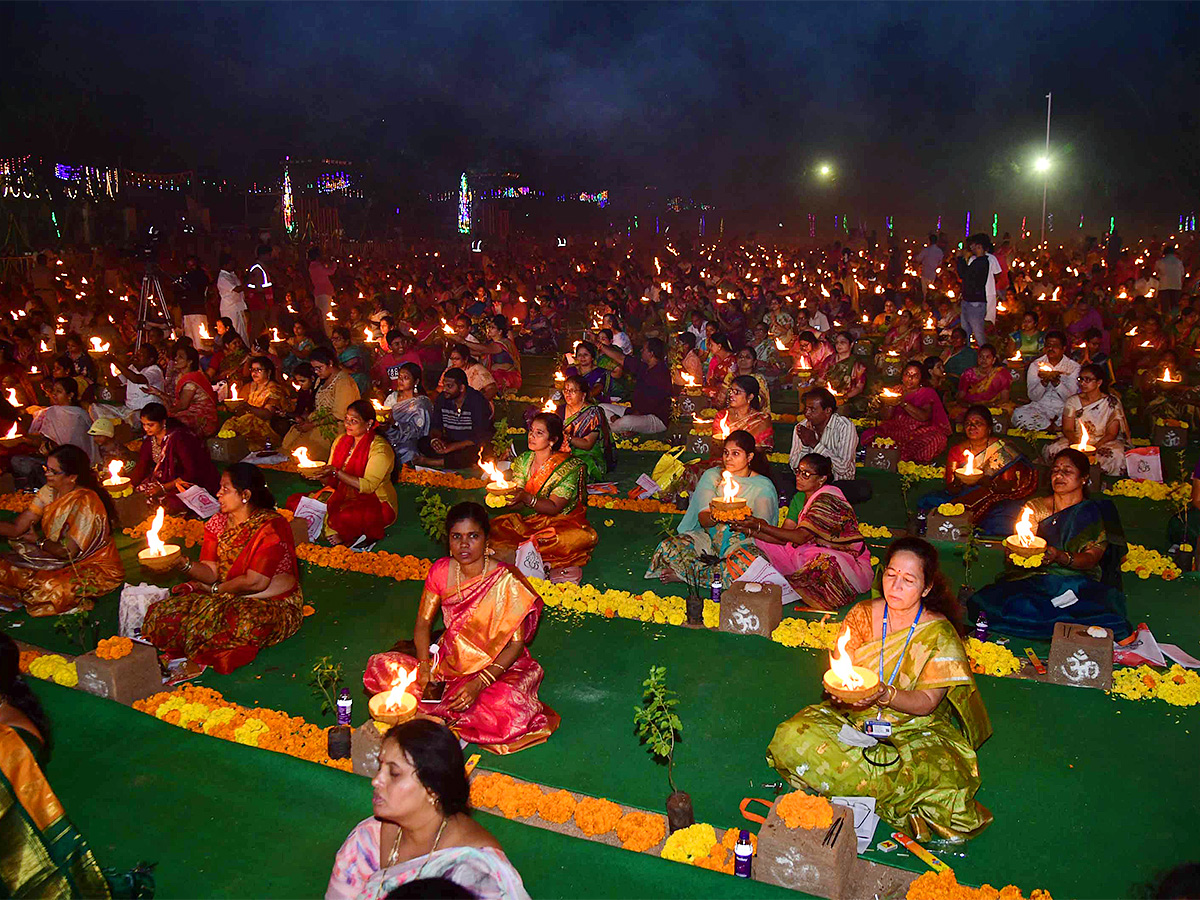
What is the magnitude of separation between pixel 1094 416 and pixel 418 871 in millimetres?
7566

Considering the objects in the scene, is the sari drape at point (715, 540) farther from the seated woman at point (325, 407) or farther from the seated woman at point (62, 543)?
the seated woman at point (325, 407)

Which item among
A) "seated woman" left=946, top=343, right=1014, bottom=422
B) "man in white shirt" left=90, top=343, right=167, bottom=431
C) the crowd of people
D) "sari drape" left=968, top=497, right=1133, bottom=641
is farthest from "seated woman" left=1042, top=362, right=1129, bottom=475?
"man in white shirt" left=90, top=343, right=167, bottom=431

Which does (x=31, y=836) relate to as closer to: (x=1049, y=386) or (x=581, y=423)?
(x=581, y=423)

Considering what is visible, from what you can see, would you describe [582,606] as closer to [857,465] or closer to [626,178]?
[857,465]

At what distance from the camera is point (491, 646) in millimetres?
4824

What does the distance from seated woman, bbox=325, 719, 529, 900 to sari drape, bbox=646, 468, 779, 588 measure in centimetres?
372

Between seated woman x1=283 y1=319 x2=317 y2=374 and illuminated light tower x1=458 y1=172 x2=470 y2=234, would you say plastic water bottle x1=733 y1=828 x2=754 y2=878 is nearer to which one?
seated woman x1=283 y1=319 x2=317 y2=374

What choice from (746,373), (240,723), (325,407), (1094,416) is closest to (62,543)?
(240,723)

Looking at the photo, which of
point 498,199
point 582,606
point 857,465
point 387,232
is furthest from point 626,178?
point 582,606

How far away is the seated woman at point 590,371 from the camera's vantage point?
1071cm

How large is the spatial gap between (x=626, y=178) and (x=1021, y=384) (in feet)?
109

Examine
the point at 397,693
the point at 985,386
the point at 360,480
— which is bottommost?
the point at 397,693

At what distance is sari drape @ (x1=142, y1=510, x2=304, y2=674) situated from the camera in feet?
18.7

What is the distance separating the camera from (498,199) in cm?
3975
